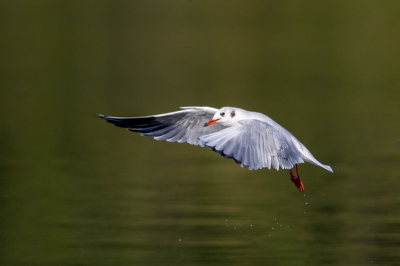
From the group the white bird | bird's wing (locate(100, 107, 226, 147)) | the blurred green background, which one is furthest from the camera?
bird's wing (locate(100, 107, 226, 147))

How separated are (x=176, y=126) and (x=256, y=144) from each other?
1809 millimetres

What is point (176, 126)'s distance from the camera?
816 cm

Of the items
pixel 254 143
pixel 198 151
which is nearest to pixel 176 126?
pixel 254 143

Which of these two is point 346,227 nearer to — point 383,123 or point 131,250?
point 131,250

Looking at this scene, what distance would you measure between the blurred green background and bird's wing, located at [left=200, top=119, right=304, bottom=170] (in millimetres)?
1124

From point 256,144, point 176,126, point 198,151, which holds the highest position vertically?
point 256,144

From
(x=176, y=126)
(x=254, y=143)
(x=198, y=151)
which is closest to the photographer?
(x=254, y=143)

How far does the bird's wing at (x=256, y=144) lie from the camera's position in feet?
21.0

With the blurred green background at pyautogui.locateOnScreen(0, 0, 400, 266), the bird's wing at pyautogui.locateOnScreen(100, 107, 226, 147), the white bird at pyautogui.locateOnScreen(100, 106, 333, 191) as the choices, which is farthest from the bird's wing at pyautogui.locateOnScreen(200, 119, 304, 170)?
the bird's wing at pyautogui.locateOnScreen(100, 107, 226, 147)

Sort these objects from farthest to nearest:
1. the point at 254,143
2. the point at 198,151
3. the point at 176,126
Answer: the point at 198,151, the point at 176,126, the point at 254,143

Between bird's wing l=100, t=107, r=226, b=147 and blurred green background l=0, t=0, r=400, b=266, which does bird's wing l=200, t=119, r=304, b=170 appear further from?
bird's wing l=100, t=107, r=226, b=147

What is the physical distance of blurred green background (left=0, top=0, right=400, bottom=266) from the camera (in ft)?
24.6

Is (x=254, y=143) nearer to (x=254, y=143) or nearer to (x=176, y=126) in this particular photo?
(x=254, y=143)

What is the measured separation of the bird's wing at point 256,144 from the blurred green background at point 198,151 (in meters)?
1.12
